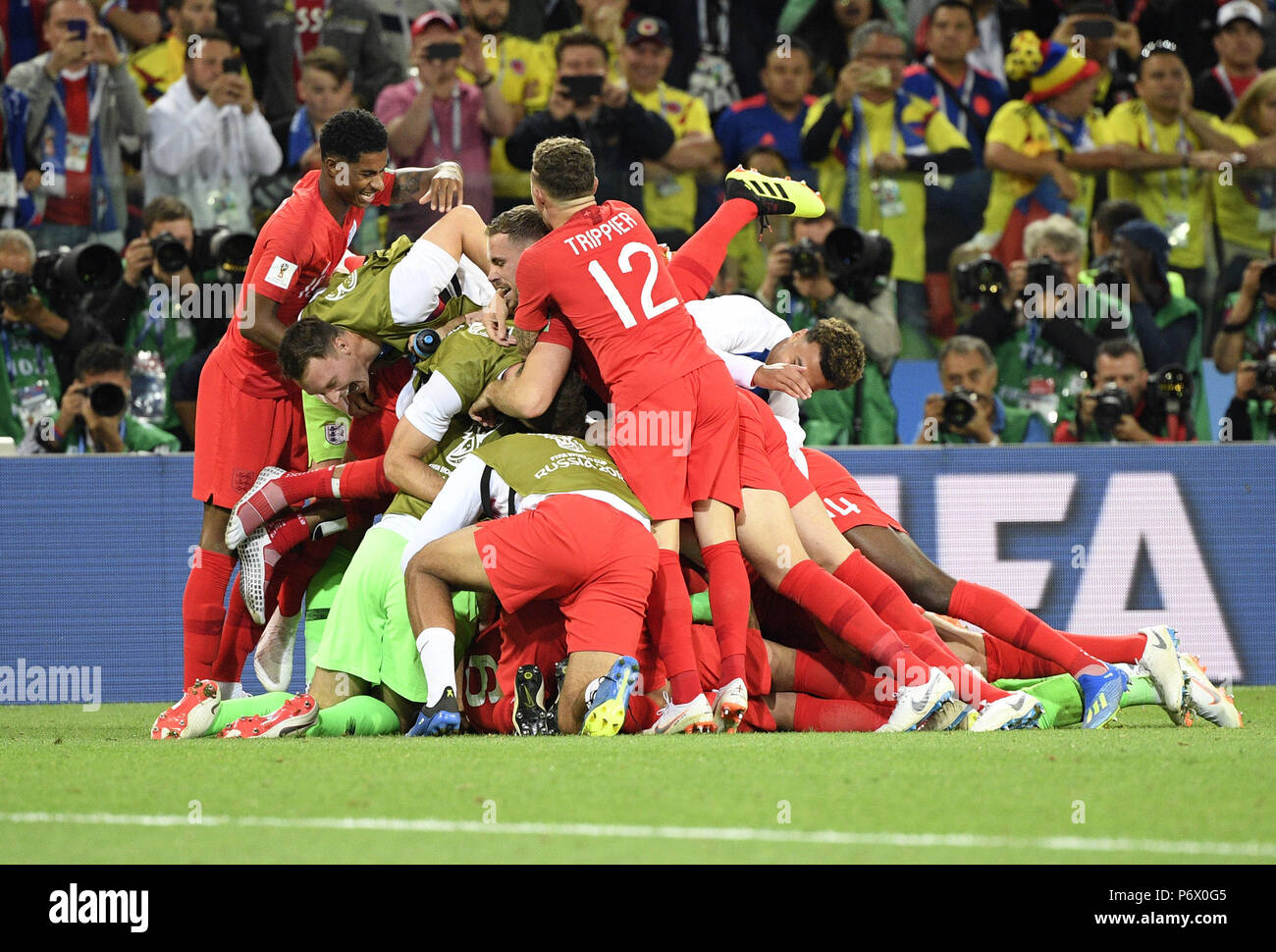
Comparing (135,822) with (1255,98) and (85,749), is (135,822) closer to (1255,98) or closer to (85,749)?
(85,749)

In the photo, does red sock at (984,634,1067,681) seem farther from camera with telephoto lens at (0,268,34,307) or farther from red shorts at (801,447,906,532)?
camera with telephoto lens at (0,268,34,307)

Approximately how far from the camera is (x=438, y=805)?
3.57 m

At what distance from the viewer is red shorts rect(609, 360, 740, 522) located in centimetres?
539

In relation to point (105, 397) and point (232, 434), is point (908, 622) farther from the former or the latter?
point (105, 397)

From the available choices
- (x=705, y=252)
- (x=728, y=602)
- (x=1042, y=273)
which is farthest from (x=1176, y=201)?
(x=728, y=602)

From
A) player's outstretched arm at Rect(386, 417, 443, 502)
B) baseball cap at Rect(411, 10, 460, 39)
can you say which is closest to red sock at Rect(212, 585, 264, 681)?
player's outstretched arm at Rect(386, 417, 443, 502)

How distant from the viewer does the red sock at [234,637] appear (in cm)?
654

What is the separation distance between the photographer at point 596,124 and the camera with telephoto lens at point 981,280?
1.87 metres

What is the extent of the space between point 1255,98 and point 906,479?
3.95m

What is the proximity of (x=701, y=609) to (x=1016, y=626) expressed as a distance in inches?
45.4

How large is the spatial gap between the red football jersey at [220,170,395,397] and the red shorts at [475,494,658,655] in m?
1.73

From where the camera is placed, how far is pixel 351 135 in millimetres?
6227
